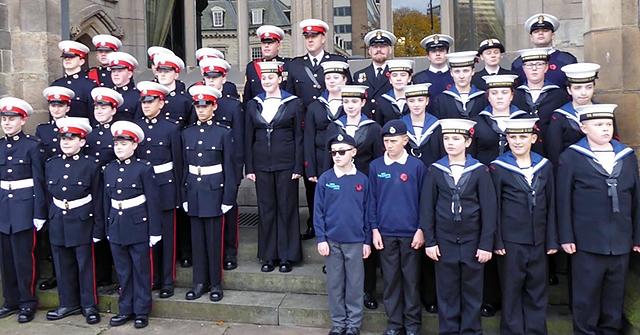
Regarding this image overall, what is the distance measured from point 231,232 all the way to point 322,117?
146 centimetres

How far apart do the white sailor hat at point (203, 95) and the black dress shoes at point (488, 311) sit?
2944mm

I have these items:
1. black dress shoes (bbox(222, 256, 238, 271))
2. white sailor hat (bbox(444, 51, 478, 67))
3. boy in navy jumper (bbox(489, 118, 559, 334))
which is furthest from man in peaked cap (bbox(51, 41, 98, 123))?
boy in navy jumper (bbox(489, 118, 559, 334))

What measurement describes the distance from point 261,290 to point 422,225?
72.0 inches

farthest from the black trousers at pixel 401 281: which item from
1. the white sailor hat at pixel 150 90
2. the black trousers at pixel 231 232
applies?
the white sailor hat at pixel 150 90

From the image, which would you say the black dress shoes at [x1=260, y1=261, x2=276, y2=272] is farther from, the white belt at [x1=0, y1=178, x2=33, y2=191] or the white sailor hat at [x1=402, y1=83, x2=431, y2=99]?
the white belt at [x1=0, y1=178, x2=33, y2=191]

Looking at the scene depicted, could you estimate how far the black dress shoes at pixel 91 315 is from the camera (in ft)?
15.8

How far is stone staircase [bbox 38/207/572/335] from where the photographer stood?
4.52m

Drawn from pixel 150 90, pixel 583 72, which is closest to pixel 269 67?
pixel 150 90

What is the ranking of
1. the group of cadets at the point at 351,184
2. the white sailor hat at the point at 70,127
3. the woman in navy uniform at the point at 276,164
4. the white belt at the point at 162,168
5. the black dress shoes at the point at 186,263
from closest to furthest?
the group of cadets at the point at 351,184 < the white sailor hat at the point at 70,127 < the white belt at the point at 162,168 < the woman in navy uniform at the point at 276,164 < the black dress shoes at the point at 186,263

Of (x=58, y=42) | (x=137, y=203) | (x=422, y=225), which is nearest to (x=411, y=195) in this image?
(x=422, y=225)

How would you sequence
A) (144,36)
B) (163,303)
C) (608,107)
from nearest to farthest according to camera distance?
(608,107), (163,303), (144,36)

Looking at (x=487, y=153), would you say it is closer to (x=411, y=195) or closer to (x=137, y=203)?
(x=411, y=195)

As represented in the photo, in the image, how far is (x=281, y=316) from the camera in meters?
4.73

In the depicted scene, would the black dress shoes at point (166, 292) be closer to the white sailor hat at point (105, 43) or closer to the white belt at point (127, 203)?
the white belt at point (127, 203)
